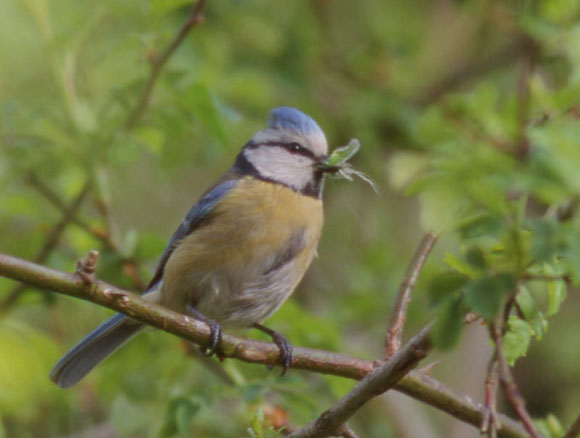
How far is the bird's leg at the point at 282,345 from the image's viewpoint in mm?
2418

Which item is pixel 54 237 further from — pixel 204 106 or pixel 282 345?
pixel 282 345

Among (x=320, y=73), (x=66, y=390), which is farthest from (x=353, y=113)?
(x=66, y=390)

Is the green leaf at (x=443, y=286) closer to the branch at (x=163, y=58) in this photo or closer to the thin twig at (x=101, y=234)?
the branch at (x=163, y=58)

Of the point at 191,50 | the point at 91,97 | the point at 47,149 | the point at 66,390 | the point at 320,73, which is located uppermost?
the point at 320,73

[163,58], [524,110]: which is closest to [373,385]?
[524,110]

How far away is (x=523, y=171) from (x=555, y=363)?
3.71m

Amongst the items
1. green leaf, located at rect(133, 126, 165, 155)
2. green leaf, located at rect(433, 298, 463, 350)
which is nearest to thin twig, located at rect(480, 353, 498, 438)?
green leaf, located at rect(433, 298, 463, 350)

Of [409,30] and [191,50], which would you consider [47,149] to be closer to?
[191,50]

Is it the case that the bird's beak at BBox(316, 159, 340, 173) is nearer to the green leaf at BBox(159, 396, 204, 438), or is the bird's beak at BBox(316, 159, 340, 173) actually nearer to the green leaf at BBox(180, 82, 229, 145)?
the green leaf at BBox(180, 82, 229, 145)

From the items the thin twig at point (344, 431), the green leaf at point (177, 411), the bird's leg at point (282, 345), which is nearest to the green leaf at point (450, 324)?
the thin twig at point (344, 431)

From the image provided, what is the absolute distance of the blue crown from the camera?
321cm

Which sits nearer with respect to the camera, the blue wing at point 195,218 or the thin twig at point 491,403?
the thin twig at point 491,403

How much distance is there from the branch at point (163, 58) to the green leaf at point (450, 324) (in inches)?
57.7

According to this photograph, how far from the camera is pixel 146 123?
3037 mm
